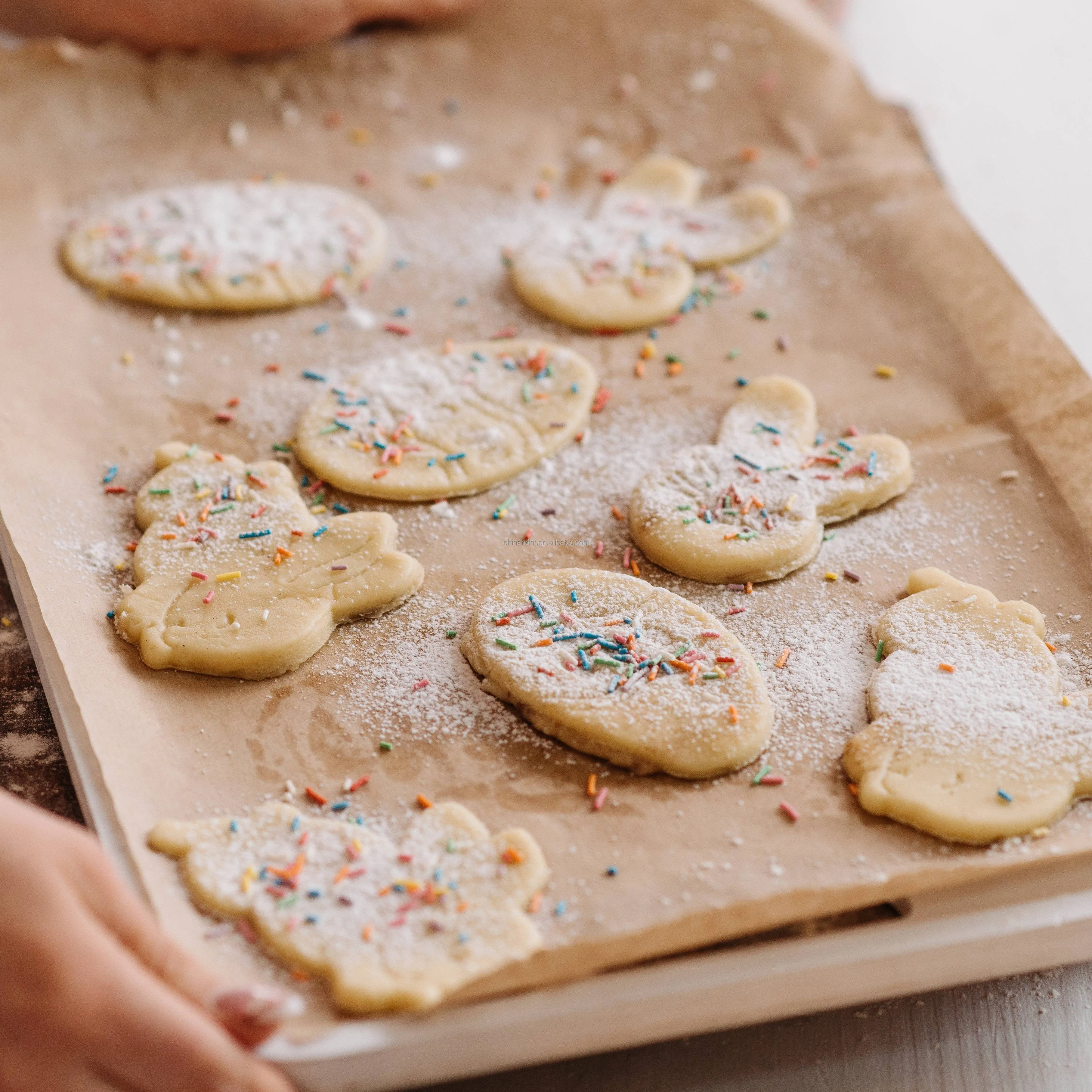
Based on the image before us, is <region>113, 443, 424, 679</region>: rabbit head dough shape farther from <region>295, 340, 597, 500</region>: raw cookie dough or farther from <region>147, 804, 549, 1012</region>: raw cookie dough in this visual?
<region>147, 804, 549, 1012</region>: raw cookie dough

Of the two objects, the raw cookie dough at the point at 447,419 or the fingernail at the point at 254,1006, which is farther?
the raw cookie dough at the point at 447,419

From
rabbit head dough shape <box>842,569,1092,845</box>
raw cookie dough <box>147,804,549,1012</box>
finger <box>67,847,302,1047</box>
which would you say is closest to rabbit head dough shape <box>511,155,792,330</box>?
rabbit head dough shape <box>842,569,1092,845</box>

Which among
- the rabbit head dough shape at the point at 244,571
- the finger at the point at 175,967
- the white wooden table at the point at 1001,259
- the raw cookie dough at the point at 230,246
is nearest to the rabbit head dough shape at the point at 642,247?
the raw cookie dough at the point at 230,246

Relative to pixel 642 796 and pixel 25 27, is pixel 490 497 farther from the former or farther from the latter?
pixel 25 27

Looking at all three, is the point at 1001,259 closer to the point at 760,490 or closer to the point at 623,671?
the point at 760,490

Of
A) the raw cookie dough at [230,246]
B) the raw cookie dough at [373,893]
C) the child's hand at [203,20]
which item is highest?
the child's hand at [203,20]

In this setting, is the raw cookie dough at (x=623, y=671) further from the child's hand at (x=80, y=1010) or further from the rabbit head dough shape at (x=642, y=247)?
the rabbit head dough shape at (x=642, y=247)

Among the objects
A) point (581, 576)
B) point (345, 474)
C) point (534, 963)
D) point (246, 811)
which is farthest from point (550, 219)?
point (534, 963)
